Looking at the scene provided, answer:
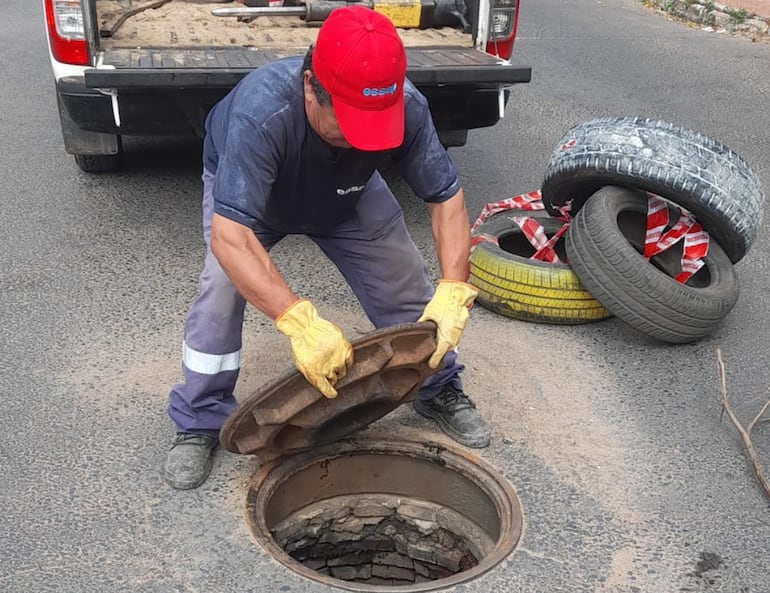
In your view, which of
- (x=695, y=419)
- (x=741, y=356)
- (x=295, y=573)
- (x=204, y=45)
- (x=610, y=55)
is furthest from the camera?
(x=610, y=55)

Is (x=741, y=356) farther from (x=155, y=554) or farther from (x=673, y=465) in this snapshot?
(x=155, y=554)

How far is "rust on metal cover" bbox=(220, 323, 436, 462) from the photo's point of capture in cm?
301

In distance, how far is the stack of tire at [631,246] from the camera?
4.28 m

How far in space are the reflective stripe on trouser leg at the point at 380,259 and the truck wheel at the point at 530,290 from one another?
38.1 inches

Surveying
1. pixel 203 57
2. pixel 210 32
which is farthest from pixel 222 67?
pixel 210 32

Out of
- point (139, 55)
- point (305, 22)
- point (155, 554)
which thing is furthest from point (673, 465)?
point (305, 22)

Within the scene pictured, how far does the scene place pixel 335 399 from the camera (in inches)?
126

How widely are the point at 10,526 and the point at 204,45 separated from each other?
3203 millimetres

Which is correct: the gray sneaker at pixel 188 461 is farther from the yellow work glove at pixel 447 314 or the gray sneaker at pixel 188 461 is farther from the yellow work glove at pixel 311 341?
the yellow work glove at pixel 447 314

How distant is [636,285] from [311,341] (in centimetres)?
197

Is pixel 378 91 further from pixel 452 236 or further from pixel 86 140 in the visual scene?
pixel 86 140

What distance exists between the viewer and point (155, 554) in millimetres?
3031

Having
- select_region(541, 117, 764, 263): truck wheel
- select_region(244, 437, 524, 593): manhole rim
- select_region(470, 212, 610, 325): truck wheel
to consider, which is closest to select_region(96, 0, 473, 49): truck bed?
select_region(541, 117, 764, 263): truck wheel

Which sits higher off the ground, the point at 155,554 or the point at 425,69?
the point at 425,69
